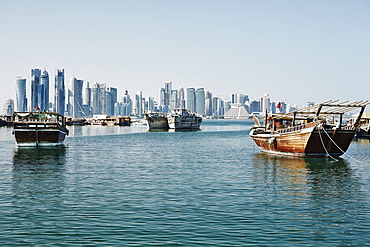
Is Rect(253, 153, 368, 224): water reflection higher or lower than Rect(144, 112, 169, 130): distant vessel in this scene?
lower

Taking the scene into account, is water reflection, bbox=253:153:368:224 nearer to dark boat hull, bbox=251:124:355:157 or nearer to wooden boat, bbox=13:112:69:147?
dark boat hull, bbox=251:124:355:157

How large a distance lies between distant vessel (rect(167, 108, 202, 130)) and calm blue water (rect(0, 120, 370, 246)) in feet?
304

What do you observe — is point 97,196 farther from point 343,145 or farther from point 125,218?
point 343,145

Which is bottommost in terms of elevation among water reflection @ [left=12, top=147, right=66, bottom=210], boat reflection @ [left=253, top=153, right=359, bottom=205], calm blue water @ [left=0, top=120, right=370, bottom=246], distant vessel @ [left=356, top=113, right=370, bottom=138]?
boat reflection @ [left=253, top=153, right=359, bottom=205]

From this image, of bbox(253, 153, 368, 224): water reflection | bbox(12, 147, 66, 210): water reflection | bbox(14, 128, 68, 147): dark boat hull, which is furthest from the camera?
bbox(14, 128, 68, 147): dark boat hull

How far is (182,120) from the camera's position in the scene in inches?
5000

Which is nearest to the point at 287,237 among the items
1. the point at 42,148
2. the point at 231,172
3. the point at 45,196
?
the point at 45,196

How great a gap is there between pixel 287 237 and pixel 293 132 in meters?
26.5

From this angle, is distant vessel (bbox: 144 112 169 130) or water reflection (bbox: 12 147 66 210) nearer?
water reflection (bbox: 12 147 66 210)

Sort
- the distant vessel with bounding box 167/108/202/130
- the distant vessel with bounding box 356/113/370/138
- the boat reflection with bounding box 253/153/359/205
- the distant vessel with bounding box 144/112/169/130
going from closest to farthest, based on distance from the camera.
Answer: the boat reflection with bounding box 253/153/359/205 → the distant vessel with bounding box 356/113/370/138 → the distant vessel with bounding box 167/108/202/130 → the distant vessel with bounding box 144/112/169/130

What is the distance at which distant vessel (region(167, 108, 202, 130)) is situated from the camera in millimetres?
125562

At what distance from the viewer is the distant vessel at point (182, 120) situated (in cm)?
12556

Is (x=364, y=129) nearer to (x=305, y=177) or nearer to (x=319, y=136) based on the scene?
(x=319, y=136)

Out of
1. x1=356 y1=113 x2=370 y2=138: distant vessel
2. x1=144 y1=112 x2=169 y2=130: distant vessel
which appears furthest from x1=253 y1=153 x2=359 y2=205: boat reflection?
x1=144 y1=112 x2=169 y2=130: distant vessel
